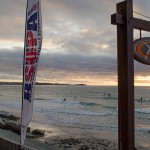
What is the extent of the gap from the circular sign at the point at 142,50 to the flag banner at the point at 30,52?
1.95 m

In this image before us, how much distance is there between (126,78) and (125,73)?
95 mm

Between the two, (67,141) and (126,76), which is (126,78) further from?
(67,141)

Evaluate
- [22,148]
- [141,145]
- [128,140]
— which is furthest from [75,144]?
[128,140]

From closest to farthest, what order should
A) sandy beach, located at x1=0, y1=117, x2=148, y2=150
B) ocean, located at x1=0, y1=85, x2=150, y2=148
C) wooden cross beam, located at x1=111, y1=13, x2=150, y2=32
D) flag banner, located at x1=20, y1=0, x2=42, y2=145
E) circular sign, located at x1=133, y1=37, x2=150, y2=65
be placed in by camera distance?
flag banner, located at x1=20, y1=0, x2=42, y2=145
wooden cross beam, located at x1=111, y1=13, x2=150, y2=32
circular sign, located at x1=133, y1=37, x2=150, y2=65
sandy beach, located at x1=0, y1=117, x2=148, y2=150
ocean, located at x1=0, y1=85, x2=150, y2=148

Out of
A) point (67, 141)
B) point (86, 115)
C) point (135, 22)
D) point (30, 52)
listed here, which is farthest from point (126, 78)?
point (86, 115)

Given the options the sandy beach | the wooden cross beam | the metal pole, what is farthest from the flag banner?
the sandy beach

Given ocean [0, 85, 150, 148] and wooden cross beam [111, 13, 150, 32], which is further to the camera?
ocean [0, 85, 150, 148]

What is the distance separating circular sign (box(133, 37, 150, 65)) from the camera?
5.89m

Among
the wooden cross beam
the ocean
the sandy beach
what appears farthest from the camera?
the ocean

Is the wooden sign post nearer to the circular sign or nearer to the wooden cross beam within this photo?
the wooden cross beam

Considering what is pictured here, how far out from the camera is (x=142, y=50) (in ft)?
19.6

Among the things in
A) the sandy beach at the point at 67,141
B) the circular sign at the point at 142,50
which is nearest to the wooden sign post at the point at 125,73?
the circular sign at the point at 142,50

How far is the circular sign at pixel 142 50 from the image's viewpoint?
5895 millimetres

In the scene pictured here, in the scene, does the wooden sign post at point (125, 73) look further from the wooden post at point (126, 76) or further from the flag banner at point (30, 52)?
the flag banner at point (30, 52)
